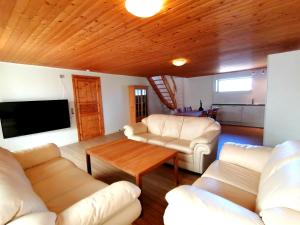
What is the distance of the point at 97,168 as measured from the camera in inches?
118

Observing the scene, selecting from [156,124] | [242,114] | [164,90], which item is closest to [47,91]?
[156,124]

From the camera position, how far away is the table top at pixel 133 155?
1882mm

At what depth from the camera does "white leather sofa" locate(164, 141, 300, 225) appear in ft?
2.82

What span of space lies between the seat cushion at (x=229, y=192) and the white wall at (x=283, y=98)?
7.56 feet

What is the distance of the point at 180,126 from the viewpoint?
3.39 metres

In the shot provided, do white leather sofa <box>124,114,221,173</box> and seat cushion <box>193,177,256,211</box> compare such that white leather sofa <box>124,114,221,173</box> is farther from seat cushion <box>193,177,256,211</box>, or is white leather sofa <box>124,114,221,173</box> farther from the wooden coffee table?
seat cushion <box>193,177,256,211</box>

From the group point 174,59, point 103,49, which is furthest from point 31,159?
point 174,59

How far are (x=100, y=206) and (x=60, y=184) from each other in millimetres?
781

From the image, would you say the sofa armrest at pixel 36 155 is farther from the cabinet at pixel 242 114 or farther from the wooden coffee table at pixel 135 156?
the cabinet at pixel 242 114

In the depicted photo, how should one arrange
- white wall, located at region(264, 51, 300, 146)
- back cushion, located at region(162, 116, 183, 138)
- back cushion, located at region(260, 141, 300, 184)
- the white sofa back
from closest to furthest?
back cushion, located at region(260, 141, 300, 184), white wall, located at region(264, 51, 300, 146), the white sofa back, back cushion, located at region(162, 116, 183, 138)

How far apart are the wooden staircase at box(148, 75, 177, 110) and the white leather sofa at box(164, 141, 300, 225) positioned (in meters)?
5.47

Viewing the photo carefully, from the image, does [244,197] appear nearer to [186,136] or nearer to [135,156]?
[135,156]

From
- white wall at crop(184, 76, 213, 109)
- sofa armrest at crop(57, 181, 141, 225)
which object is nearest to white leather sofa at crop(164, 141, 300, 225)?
sofa armrest at crop(57, 181, 141, 225)

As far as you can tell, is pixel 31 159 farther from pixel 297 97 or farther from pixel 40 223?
pixel 297 97
